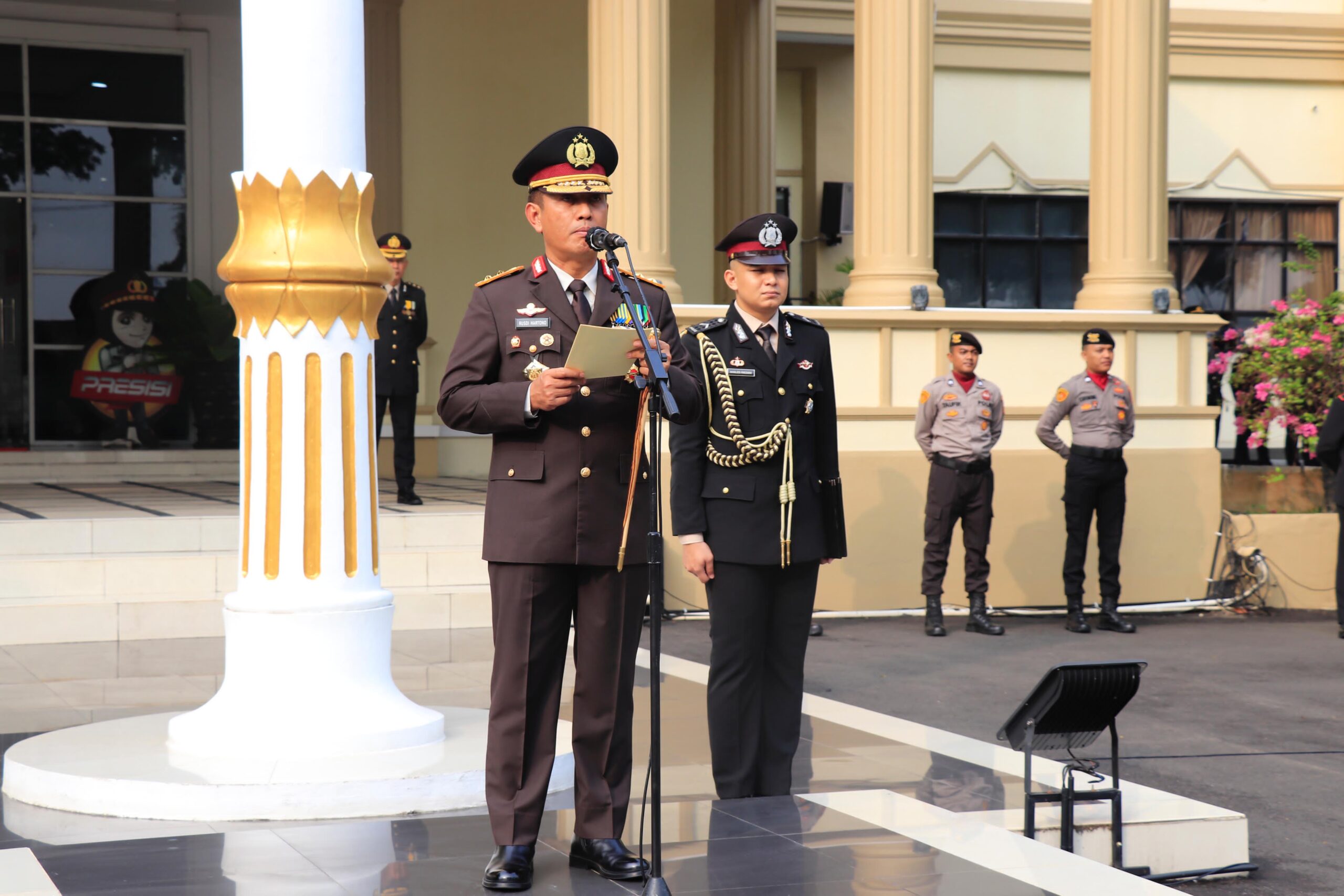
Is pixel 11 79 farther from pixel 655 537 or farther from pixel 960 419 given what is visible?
pixel 655 537

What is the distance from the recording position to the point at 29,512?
11266 mm

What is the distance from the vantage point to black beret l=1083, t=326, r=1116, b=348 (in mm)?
11078

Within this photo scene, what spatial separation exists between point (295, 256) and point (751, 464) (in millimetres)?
1912

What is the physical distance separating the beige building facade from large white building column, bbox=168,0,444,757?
5.73m

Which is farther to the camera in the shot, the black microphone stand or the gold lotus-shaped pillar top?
the gold lotus-shaped pillar top

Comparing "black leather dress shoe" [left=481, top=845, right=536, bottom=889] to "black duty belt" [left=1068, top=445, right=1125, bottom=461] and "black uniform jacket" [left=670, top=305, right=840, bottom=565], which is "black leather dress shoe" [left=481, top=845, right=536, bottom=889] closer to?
"black uniform jacket" [left=670, top=305, right=840, bottom=565]

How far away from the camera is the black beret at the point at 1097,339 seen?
36.3ft

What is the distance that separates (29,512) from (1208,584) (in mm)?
9194

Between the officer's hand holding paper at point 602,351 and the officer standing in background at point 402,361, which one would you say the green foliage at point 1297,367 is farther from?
the officer's hand holding paper at point 602,351

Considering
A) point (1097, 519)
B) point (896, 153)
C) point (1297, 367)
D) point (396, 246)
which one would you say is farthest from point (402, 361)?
point (1297, 367)

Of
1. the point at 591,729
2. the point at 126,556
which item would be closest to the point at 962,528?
the point at 126,556

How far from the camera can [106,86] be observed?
53.5 ft

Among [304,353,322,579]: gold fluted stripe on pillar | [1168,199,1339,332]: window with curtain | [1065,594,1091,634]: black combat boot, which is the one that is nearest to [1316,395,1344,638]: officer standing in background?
[1065,594,1091,634]: black combat boot

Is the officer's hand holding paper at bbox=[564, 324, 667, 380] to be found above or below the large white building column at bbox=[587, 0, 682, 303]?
below
